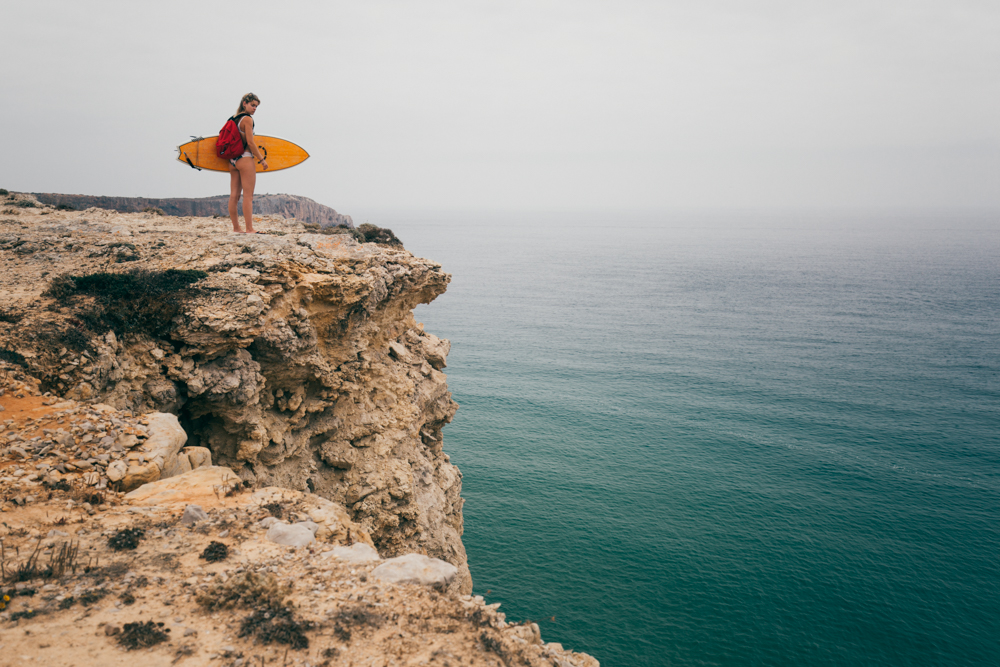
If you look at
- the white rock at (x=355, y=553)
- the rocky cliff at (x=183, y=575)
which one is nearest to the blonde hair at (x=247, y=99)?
the rocky cliff at (x=183, y=575)

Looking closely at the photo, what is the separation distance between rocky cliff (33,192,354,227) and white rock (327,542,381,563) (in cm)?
3725

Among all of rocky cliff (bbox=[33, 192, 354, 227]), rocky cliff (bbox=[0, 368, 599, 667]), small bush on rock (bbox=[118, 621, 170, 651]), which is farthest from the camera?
rocky cliff (bbox=[33, 192, 354, 227])

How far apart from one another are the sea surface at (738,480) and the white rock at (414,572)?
25.4 meters

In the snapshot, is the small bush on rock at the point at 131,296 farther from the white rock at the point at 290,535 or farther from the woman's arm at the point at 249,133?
the white rock at the point at 290,535

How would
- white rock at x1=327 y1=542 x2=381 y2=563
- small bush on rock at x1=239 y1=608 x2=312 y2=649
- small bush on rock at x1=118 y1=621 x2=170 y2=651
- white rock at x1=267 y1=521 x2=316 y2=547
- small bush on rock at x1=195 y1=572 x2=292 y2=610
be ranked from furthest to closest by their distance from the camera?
white rock at x1=267 y1=521 x2=316 y2=547 < white rock at x1=327 y1=542 x2=381 y2=563 < small bush on rock at x1=195 y1=572 x2=292 y2=610 < small bush on rock at x1=239 y1=608 x2=312 y2=649 < small bush on rock at x1=118 y1=621 x2=170 y2=651

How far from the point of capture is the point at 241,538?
25.5 ft

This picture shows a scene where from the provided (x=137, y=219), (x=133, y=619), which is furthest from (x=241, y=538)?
(x=137, y=219)

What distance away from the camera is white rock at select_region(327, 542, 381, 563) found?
7664 mm

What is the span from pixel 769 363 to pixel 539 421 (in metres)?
36.7

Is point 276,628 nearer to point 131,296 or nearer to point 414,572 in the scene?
point 414,572

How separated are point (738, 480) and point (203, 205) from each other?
62245 millimetres

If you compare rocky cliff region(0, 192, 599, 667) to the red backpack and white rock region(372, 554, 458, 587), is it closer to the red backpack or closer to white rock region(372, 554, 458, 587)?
white rock region(372, 554, 458, 587)

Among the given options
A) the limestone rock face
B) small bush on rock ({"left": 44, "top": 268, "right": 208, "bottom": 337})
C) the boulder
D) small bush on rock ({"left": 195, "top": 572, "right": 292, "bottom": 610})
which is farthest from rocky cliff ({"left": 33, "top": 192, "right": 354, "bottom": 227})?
small bush on rock ({"left": 195, "top": 572, "right": 292, "bottom": 610})

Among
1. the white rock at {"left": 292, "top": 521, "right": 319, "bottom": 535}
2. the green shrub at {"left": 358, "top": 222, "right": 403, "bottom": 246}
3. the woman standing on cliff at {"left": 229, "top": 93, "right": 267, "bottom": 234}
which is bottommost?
the white rock at {"left": 292, "top": 521, "right": 319, "bottom": 535}
